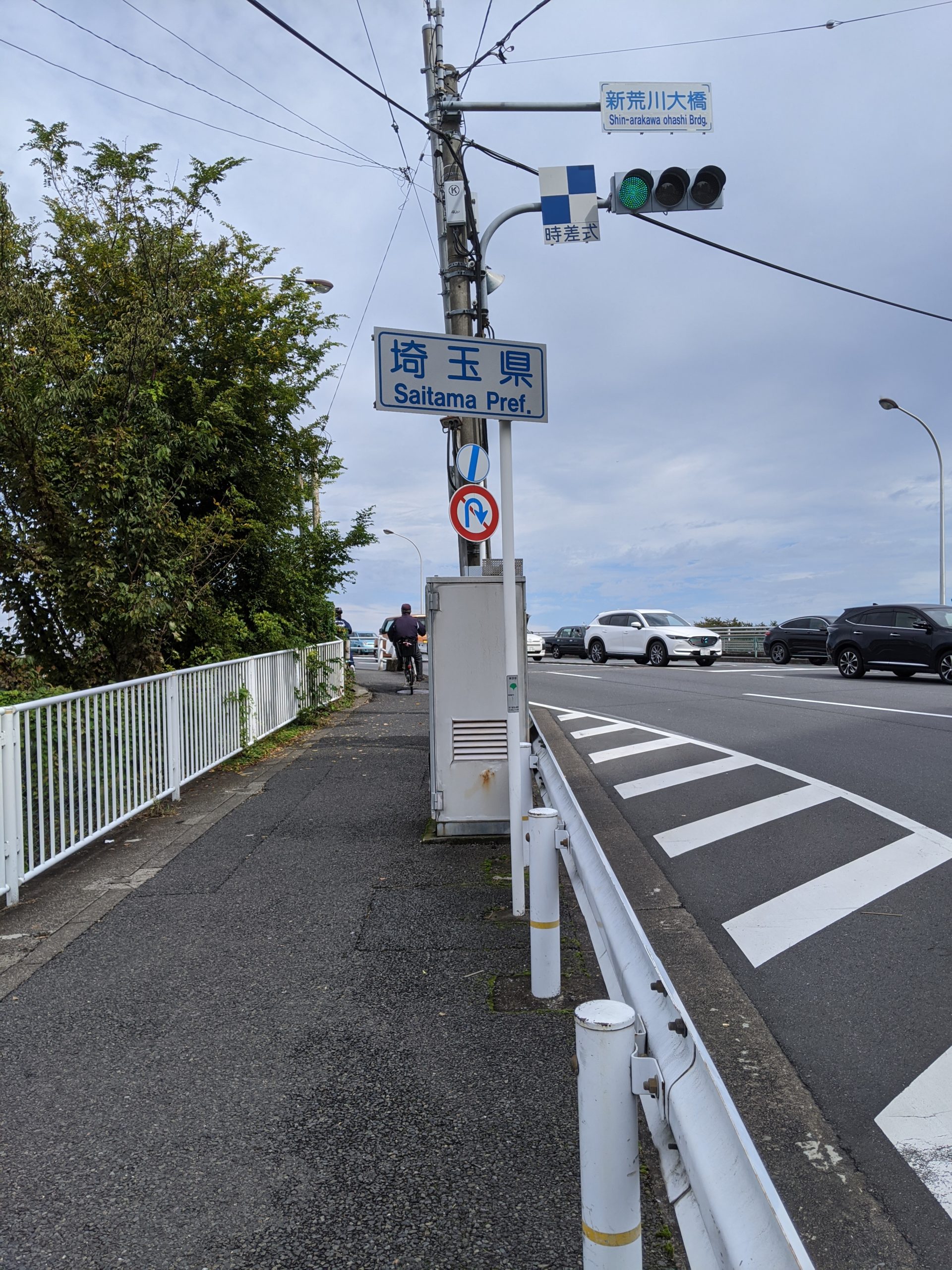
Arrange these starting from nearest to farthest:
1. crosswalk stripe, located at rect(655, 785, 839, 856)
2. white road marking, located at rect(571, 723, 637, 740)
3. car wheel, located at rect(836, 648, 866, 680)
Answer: crosswalk stripe, located at rect(655, 785, 839, 856) → white road marking, located at rect(571, 723, 637, 740) → car wheel, located at rect(836, 648, 866, 680)

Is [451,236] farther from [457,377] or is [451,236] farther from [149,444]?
[457,377]

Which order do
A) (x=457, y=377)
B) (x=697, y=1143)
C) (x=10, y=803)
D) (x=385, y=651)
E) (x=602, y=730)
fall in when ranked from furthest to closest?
(x=385, y=651) < (x=602, y=730) < (x=10, y=803) < (x=457, y=377) < (x=697, y=1143)

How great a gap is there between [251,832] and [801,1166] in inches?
207

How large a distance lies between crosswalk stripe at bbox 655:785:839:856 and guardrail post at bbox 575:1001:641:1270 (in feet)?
15.7

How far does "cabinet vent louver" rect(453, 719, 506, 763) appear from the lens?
6.66 m

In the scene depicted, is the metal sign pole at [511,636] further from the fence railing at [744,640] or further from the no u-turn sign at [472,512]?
the fence railing at [744,640]

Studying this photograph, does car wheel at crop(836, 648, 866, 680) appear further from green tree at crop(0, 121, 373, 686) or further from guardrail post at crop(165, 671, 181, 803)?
guardrail post at crop(165, 671, 181, 803)

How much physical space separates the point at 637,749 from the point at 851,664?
11.9 meters

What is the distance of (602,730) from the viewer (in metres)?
Result: 13.2

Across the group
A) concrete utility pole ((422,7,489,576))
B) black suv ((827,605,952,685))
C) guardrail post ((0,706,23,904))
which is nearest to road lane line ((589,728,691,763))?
concrete utility pole ((422,7,489,576))

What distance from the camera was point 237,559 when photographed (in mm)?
13977

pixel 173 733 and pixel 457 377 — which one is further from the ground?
pixel 457 377

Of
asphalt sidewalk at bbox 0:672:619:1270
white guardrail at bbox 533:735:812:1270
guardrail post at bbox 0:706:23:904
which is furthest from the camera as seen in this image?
guardrail post at bbox 0:706:23:904

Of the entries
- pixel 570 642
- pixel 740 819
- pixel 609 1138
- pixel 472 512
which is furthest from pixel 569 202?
pixel 570 642
